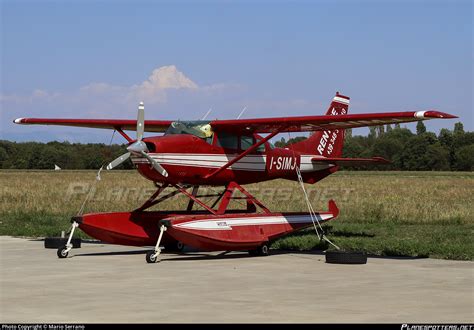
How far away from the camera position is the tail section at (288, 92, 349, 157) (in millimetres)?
22484

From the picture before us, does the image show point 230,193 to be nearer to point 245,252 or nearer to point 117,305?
point 245,252

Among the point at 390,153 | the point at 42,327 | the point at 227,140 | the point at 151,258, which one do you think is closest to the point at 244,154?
the point at 227,140

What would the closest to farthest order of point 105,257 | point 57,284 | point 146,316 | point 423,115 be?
point 146,316 < point 57,284 < point 423,115 < point 105,257

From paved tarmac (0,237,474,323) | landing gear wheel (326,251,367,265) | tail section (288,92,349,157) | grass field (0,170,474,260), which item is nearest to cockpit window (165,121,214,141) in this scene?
paved tarmac (0,237,474,323)

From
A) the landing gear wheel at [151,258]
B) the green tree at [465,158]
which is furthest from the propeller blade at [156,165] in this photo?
the green tree at [465,158]

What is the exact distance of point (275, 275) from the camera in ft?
46.0

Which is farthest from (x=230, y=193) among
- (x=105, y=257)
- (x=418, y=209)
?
(x=418, y=209)

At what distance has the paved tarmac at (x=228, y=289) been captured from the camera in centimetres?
979

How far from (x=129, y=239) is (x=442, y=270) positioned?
23.2ft

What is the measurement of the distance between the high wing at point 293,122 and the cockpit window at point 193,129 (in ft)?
0.62

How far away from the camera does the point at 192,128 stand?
60.1 ft

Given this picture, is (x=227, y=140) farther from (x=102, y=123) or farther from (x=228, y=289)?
(x=228, y=289)

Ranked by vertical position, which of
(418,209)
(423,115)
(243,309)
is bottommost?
(418,209)

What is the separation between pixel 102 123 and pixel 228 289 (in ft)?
31.7
